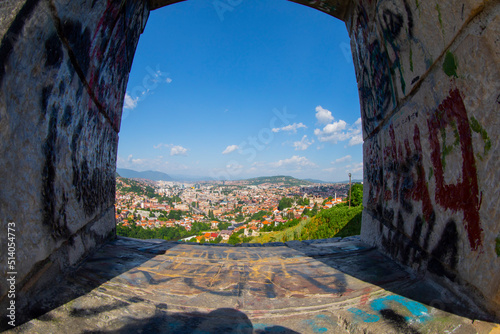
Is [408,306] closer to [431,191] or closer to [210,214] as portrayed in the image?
[431,191]

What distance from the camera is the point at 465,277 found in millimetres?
1599

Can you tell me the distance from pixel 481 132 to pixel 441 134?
42cm

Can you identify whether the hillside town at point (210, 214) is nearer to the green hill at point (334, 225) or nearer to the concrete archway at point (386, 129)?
the green hill at point (334, 225)

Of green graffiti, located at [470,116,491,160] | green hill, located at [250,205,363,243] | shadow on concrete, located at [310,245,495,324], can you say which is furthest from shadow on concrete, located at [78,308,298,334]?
green hill, located at [250,205,363,243]

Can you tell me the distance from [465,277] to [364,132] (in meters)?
2.76

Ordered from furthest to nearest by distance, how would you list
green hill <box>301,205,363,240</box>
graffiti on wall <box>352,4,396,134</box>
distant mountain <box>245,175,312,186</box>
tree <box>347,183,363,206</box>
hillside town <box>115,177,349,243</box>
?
distant mountain <box>245,175,312,186</box> → hillside town <box>115,177,349,243</box> → tree <box>347,183,363,206</box> → green hill <box>301,205,363,240</box> → graffiti on wall <box>352,4,396,134</box>

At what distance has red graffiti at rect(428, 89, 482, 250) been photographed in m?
1.51

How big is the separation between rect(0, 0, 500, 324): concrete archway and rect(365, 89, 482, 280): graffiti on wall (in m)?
0.01

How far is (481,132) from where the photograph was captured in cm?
143

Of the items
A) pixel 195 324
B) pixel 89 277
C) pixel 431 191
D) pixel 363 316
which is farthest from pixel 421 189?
pixel 89 277

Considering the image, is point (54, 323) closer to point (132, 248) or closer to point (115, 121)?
point (132, 248)

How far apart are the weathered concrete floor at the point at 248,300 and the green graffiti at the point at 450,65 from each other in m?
1.59

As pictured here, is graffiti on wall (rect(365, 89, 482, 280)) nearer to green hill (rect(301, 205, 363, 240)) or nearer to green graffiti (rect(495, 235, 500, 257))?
green graffiti (rect(495, 235, 500, 257))

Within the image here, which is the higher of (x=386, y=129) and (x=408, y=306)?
(x=386, y=129)
